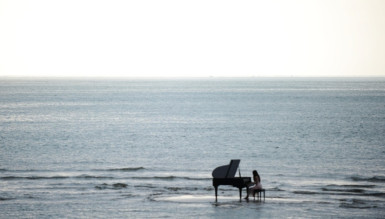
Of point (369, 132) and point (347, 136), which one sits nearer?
point (347, 136)

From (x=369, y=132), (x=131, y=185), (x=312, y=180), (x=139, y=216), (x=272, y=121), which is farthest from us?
(x=272, y=121)

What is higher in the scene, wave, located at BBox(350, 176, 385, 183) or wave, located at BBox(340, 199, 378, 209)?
wave, located at BBox(340, 199, 378, 209)

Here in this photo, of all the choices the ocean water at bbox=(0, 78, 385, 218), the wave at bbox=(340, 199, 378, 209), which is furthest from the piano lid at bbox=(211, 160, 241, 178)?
the wave at bbox=(340, 199, 378, 209)

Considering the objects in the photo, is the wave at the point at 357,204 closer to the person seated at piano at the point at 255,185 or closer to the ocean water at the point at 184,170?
the ocean water at the point at 184,170

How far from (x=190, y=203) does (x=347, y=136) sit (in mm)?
42400

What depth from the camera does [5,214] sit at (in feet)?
83.8

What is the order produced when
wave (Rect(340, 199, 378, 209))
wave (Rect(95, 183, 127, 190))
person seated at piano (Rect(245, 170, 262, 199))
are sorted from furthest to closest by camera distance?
wave (Rect(95, 183, 127, 190)) < person seated at piano (Rect(245, 170, 262, 199)) < wave (Rect(340, 199, 378, 209))

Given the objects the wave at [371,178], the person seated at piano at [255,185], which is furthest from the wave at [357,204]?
the wave at [371,178]

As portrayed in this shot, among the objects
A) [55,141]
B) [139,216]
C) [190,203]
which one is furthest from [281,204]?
[55,141]

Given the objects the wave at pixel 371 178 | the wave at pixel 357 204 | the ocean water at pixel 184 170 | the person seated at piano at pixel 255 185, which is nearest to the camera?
the ocean water at pixel 184 170

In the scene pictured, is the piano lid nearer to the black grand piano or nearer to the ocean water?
the black grand piano

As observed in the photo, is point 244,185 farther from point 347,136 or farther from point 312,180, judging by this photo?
point 347,136

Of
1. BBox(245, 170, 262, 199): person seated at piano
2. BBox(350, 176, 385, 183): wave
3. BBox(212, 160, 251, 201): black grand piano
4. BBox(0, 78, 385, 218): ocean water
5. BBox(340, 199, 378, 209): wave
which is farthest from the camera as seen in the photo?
BBox(350, 176, 385, 183): wave

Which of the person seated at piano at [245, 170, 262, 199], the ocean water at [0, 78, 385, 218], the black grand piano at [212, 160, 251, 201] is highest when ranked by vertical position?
the black grand piano at [212, 160, 251, 201]
